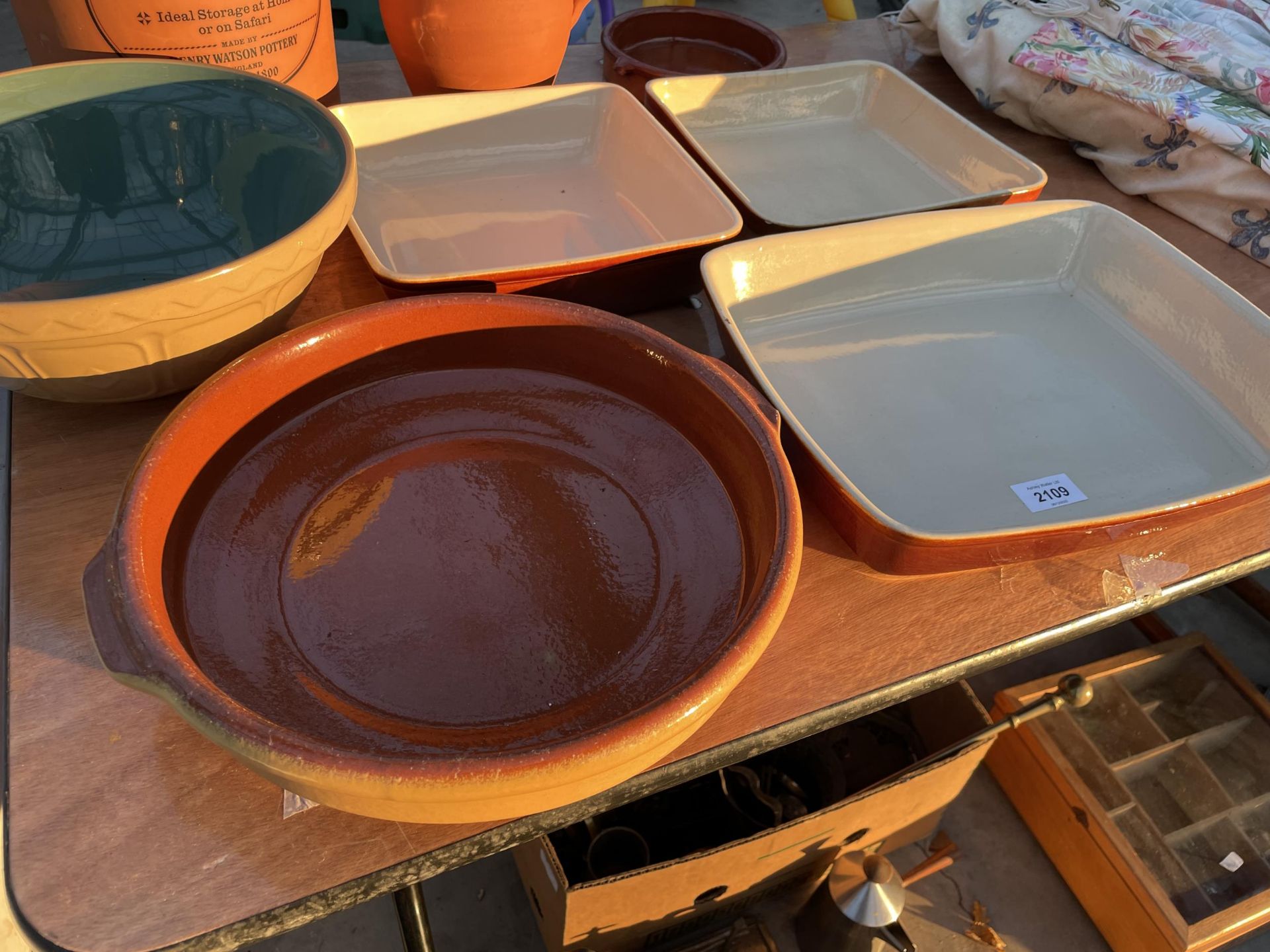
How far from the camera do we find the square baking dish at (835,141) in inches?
32.6

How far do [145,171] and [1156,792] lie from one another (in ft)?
4.03

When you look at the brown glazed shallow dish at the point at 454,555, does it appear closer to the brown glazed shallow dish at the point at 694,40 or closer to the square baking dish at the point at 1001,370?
the square baking dish at the point at 1001,370

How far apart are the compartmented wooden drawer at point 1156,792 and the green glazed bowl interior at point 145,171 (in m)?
0.96

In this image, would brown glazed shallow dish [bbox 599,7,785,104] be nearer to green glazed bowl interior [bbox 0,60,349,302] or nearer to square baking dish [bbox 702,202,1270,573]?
square baking dish [bbox 702,202,1270,573]

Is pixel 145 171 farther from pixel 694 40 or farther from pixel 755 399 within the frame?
pixel 694 40

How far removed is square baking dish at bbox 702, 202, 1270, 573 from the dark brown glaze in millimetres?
107

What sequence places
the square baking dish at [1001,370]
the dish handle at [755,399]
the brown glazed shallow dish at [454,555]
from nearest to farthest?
the brown glazed shallow dish at [454,555] < the dish handle at [755,399] < the square baking dish at [1001,370]

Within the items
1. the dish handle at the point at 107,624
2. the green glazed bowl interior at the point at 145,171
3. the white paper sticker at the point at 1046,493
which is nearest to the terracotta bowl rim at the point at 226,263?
the green glazed bowl interior at the point at 145,171

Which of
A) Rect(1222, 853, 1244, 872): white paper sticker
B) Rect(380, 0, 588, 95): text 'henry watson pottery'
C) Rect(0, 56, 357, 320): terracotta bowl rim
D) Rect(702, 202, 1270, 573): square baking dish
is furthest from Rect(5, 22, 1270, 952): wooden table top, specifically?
Rect(1222, 853, 1244, 872): white paper sticker

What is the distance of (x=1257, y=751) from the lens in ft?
3.58

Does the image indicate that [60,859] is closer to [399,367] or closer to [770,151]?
[399,367]

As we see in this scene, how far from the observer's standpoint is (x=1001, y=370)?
2.24 feet

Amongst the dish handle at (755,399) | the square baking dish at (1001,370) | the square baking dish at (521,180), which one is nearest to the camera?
the dish handle at (755,399)

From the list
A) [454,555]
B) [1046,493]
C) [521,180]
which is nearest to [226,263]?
[454,555]
